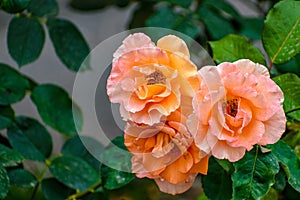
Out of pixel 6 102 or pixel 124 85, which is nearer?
pixel 124 85

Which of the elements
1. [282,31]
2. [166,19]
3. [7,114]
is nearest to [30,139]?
[7,114]

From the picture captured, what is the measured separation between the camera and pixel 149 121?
21.5 inches

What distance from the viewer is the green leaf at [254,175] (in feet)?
1.94

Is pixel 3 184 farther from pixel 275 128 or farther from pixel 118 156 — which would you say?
pixel 275 128

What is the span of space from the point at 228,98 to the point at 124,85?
0.31 ft

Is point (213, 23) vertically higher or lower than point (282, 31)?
lower

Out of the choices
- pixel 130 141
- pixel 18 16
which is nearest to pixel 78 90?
pixel 130 141

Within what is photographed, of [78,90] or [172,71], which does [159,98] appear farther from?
[78,90]

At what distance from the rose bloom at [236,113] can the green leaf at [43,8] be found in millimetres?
403

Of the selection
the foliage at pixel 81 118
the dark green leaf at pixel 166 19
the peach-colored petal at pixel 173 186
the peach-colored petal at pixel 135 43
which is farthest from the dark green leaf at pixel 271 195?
the dark green leaf at pixel 166 19

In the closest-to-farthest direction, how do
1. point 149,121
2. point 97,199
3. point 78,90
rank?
point 149,121
point 78,90
point 97,199

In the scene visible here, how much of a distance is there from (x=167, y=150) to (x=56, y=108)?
0.38 meters

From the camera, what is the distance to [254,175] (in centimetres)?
60

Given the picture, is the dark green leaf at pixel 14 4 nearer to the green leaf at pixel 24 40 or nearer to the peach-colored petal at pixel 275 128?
the green leaf at pixel 24 40
